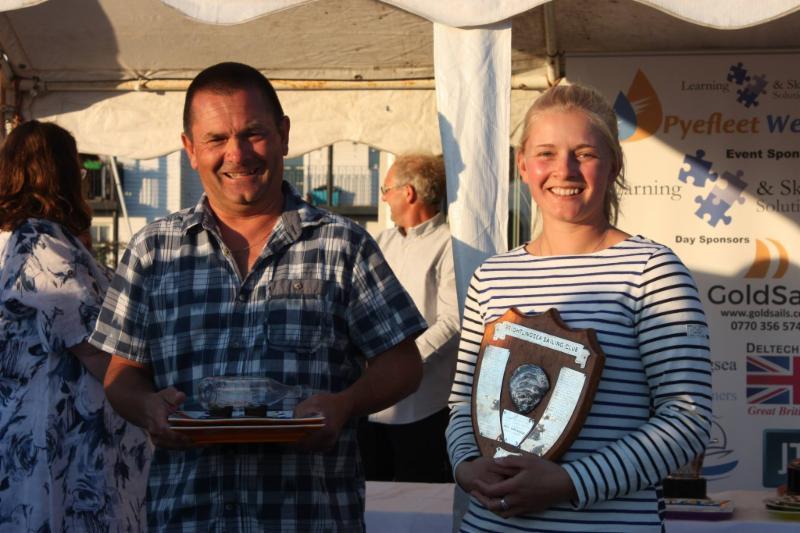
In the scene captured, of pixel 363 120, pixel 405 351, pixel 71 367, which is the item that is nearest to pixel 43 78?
pixel 363 120

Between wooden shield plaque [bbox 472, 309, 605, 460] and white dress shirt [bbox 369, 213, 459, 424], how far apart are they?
266 centimetres

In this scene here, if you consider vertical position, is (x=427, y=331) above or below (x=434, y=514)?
above

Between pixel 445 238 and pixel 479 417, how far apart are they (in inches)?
118

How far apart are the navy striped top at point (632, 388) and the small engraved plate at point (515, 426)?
79mm

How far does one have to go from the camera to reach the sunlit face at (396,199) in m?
5.10

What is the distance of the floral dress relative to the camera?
3.14 m

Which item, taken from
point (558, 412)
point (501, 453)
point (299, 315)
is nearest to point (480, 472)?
point (501, 453)

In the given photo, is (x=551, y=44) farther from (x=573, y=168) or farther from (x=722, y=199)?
(x=573, y=168)

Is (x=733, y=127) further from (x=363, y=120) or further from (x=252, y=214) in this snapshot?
(x=252, y=214)

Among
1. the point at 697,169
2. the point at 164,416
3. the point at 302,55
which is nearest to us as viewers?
the point at 164,416

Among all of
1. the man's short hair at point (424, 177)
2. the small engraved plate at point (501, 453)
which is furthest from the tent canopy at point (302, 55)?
the small engraved plate at point (501, 453)

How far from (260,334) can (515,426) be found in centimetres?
55

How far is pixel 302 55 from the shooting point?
5.57m

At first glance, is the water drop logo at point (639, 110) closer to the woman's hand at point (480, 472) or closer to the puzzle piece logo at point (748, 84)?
the puzzle piece logo at point (748, 84)
